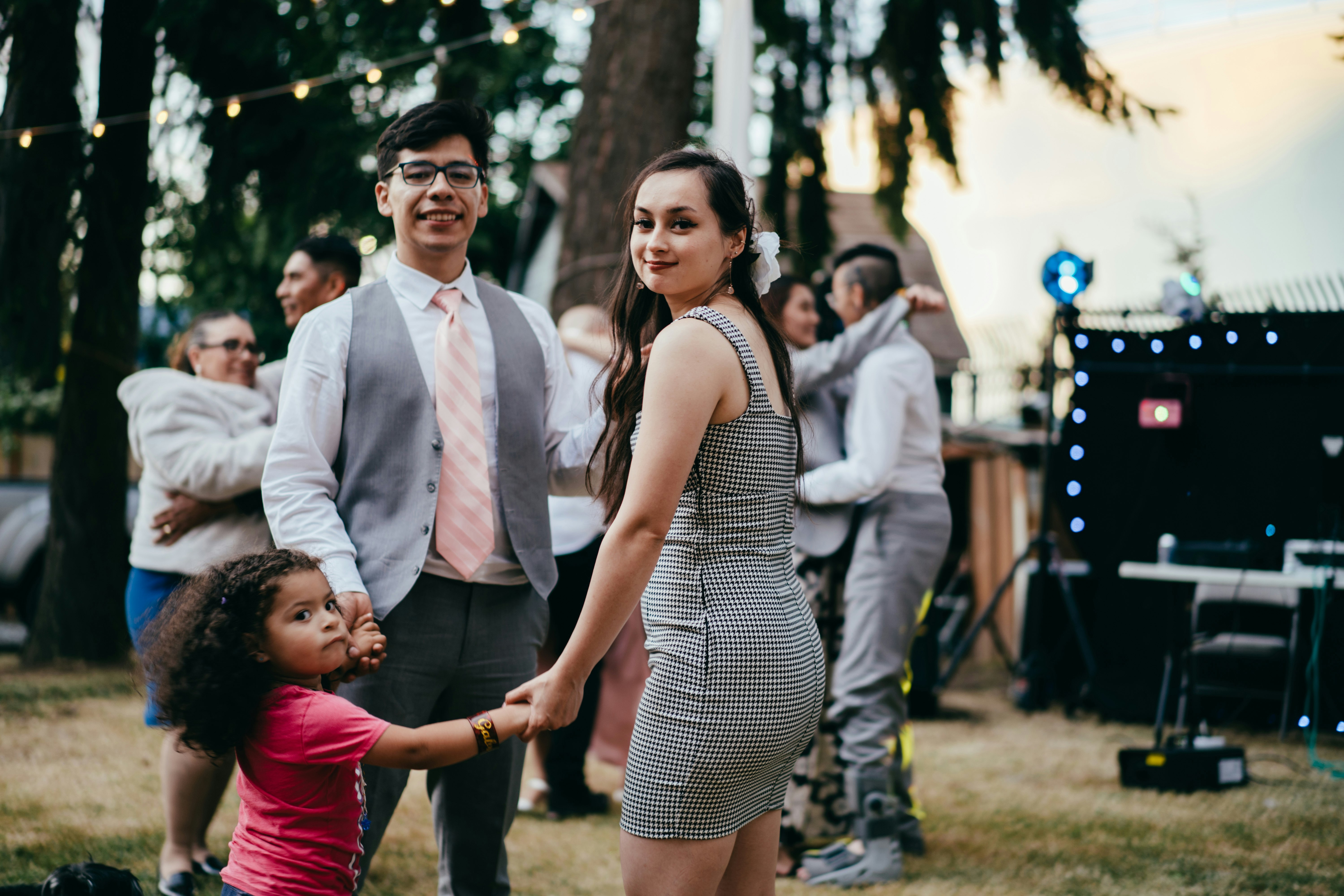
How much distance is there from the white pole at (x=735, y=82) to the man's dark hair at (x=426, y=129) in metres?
Result: 2.83

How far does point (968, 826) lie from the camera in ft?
13.8

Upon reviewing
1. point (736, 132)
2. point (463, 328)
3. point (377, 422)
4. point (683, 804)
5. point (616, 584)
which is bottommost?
point (683, 804)

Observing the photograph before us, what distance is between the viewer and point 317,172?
769 centimetres

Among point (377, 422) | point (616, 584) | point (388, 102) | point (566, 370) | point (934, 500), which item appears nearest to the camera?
point (616, 584)

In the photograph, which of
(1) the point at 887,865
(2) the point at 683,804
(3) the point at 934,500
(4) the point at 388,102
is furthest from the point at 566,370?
(4) the point at 388,102

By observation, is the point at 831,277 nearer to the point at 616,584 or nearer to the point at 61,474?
the point at 616,584

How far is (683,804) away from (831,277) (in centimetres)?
279

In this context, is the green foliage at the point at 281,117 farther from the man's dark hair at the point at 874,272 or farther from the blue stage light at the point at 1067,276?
the man's dark hair at the point at 874,272

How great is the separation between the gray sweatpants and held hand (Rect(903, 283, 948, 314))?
0.68 meters

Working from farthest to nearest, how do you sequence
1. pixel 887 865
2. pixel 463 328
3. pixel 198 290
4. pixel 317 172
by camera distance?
pixel 198 290 → pixel 317 172 → pixel 887 865 → pixel 463 328

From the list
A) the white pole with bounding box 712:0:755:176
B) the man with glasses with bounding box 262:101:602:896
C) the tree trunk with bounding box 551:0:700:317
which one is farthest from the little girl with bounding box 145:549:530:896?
the tree trunk with bounding box 551:0:700:317

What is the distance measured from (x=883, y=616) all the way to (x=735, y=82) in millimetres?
2817

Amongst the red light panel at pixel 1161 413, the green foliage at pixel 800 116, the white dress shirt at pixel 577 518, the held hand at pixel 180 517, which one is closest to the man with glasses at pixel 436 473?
the held hand at pixel 180 517

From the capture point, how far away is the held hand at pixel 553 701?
1731 mm
